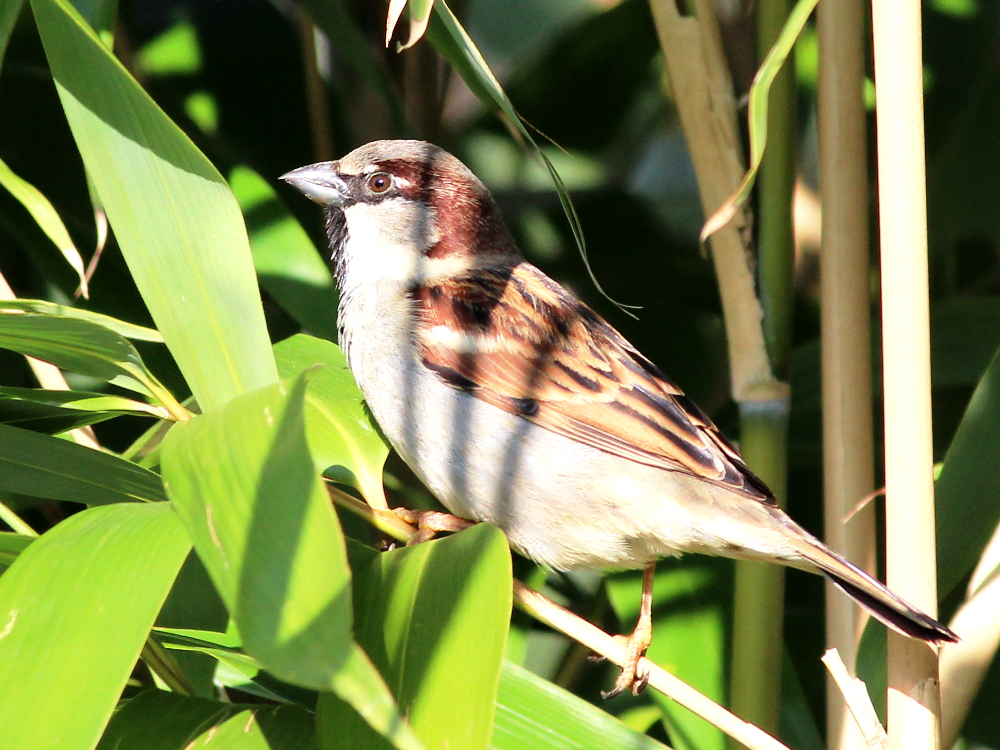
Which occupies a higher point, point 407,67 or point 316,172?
point 407,67

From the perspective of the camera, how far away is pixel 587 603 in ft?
8.36

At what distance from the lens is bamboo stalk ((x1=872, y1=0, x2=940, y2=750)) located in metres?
1.09

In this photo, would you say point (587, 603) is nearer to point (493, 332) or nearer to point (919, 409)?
point (493, 332)

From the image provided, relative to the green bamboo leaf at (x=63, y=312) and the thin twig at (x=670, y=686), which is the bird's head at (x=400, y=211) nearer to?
the green bamboo leaf at (x=63, y=312)

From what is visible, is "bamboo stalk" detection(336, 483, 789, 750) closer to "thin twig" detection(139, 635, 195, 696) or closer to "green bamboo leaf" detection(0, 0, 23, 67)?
"thin twig" detection(139, 635, 195, 696)

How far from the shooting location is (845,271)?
1.57m

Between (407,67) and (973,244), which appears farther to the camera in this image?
(973,244)

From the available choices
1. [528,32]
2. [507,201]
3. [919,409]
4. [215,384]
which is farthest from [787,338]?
[528,32]

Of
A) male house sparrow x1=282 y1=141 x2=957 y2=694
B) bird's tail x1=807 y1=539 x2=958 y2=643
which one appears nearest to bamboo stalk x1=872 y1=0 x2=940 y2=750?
bird's tail x1=807 y1=539 x2=958 y2=643

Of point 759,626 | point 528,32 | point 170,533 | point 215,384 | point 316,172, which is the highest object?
point 528,32

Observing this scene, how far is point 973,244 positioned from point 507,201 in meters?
1.40

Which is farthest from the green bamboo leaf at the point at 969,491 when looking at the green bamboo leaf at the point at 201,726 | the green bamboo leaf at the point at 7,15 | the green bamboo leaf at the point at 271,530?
the green bamboo leaf at the point at 7,15

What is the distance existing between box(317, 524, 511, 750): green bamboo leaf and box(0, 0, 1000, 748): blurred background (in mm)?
871

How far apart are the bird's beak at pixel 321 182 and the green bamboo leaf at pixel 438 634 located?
104 centimetres
